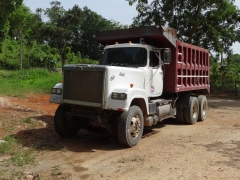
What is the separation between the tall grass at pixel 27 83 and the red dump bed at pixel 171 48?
7.41m

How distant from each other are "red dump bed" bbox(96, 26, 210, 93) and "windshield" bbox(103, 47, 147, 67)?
60 centimetres

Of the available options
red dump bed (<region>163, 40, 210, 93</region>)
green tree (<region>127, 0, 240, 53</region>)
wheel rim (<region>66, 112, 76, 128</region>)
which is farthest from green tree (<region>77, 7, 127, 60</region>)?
wheel rim (<region>66, 112, 76, 128</region>)

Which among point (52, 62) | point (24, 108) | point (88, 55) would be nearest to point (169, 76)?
point (24, 108)

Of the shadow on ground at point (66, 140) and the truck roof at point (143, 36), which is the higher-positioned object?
the truck roof at point (143, 36)

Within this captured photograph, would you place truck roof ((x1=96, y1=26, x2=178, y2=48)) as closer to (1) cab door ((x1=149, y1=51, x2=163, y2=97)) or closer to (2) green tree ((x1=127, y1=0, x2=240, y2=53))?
(1) cab door ((x1=149, y1=51, x2=163, y2=97))

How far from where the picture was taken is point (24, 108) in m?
10.2

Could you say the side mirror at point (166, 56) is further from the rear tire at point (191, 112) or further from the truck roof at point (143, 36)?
the rear tire at point (191, 112)

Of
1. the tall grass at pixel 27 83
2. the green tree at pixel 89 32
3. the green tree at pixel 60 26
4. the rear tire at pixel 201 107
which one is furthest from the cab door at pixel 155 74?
the green tree at pixel 89 32

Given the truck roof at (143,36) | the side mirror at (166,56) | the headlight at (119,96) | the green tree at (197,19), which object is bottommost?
the headlight at (119,96)

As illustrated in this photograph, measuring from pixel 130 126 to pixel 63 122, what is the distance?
1.71 metres

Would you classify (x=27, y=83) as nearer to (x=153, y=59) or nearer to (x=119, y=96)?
(x=153, y=59)

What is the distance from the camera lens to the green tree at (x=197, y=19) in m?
16.0

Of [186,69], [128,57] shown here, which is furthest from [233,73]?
[128,57]

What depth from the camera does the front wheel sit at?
6165mm
